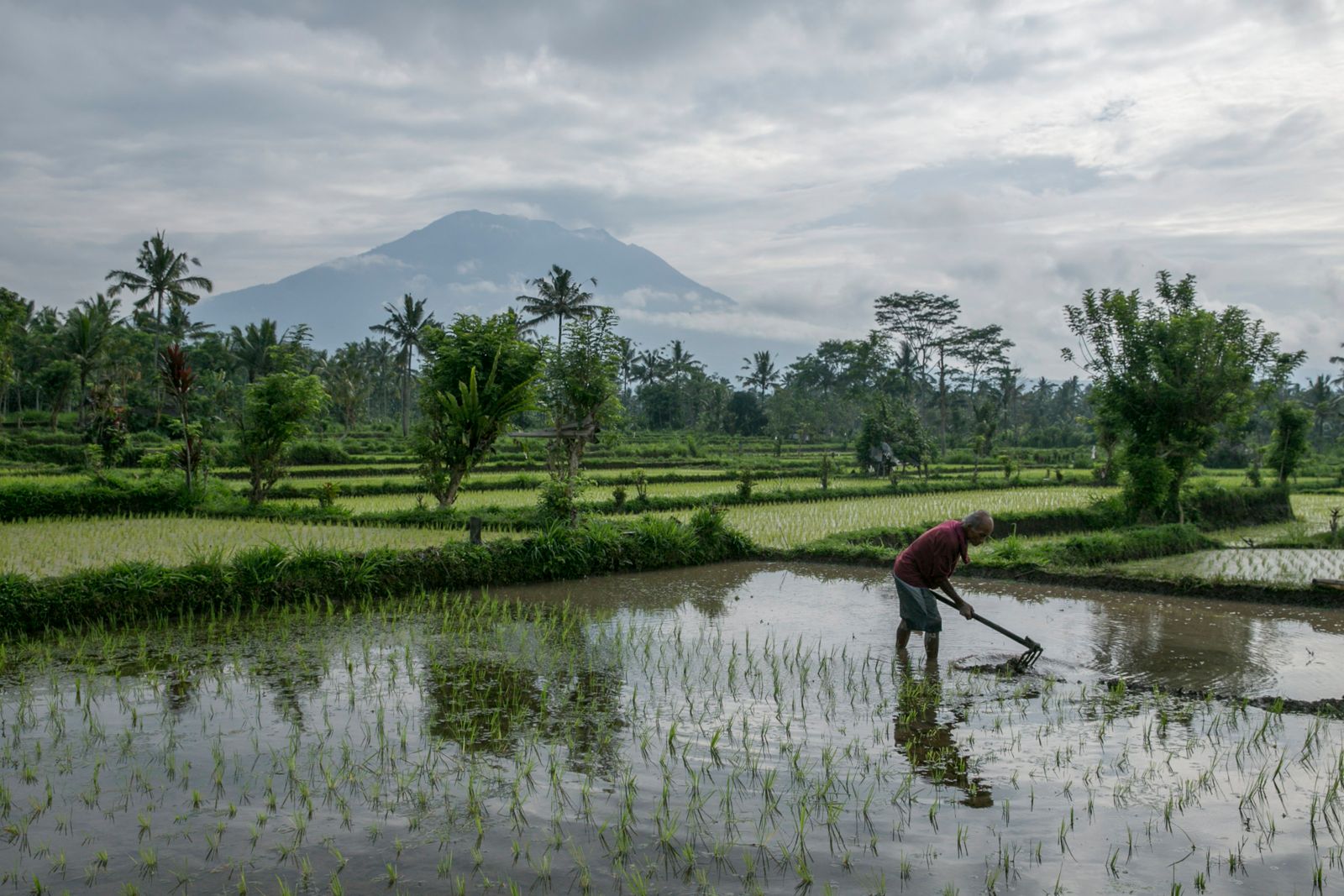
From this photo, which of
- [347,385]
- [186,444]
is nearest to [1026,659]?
[186,444]

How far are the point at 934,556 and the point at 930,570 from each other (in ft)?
0.40

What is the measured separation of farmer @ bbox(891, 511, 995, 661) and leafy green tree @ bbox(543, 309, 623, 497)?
805cm

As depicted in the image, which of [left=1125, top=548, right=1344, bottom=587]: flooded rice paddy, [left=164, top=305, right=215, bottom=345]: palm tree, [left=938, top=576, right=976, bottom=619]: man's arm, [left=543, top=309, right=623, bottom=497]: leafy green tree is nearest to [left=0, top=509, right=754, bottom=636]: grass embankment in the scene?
[left=543, top=309, right=623, bottom=497]: leafy green tree

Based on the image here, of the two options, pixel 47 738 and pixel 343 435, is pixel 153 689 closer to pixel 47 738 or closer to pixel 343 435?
pixel 47 738

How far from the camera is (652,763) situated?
4977mm

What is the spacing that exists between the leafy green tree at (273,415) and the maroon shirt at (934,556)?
12.4m

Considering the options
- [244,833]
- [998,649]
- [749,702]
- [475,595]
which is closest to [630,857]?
[244,833]

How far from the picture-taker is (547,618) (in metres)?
8.97

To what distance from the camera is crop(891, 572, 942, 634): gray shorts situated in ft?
23.7

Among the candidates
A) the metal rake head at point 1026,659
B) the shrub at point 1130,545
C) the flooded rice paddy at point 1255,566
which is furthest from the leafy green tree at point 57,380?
the metal rake head at point 1026,659

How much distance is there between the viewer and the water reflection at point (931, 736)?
4719 millimetres

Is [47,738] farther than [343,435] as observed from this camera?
No

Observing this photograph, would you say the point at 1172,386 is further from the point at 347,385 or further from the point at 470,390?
the point at 347,385

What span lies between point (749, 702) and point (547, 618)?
327cm
